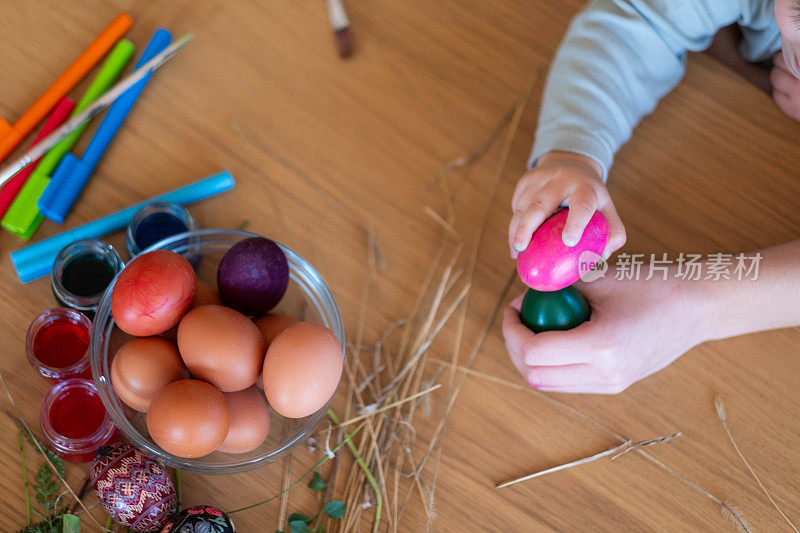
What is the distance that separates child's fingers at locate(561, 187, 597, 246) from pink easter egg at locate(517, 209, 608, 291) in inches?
0.4

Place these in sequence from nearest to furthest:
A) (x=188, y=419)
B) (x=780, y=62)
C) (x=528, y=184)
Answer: (x=188, y=419) → (x=528, y=184) → (x=780, y=62)

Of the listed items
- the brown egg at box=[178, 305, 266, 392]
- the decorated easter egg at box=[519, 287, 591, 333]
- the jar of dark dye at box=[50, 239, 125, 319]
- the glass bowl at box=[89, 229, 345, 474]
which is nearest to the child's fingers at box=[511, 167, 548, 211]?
the decorated easter egg at box=[519, 287, 591, 333]

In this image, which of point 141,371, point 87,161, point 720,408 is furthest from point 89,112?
point 720,408

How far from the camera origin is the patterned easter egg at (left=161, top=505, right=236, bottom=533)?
2.11ft

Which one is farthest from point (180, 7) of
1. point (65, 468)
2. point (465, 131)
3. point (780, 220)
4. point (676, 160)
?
point (780, 220)

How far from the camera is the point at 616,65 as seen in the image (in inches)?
35.0

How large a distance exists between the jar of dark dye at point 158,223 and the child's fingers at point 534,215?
15.6 inches

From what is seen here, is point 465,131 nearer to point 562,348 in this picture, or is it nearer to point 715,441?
point 562,348

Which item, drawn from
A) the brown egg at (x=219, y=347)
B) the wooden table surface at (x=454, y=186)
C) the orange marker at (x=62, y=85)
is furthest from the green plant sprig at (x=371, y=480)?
the orange marker at (x=62, y=85)

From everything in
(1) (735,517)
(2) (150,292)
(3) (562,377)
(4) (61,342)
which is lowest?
(1) (735,517)

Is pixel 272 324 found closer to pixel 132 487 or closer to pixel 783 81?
pixel 132 487

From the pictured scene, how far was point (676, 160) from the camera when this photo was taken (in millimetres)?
891

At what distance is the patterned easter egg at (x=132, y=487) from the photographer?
25.7 inches

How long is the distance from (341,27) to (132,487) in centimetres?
62
